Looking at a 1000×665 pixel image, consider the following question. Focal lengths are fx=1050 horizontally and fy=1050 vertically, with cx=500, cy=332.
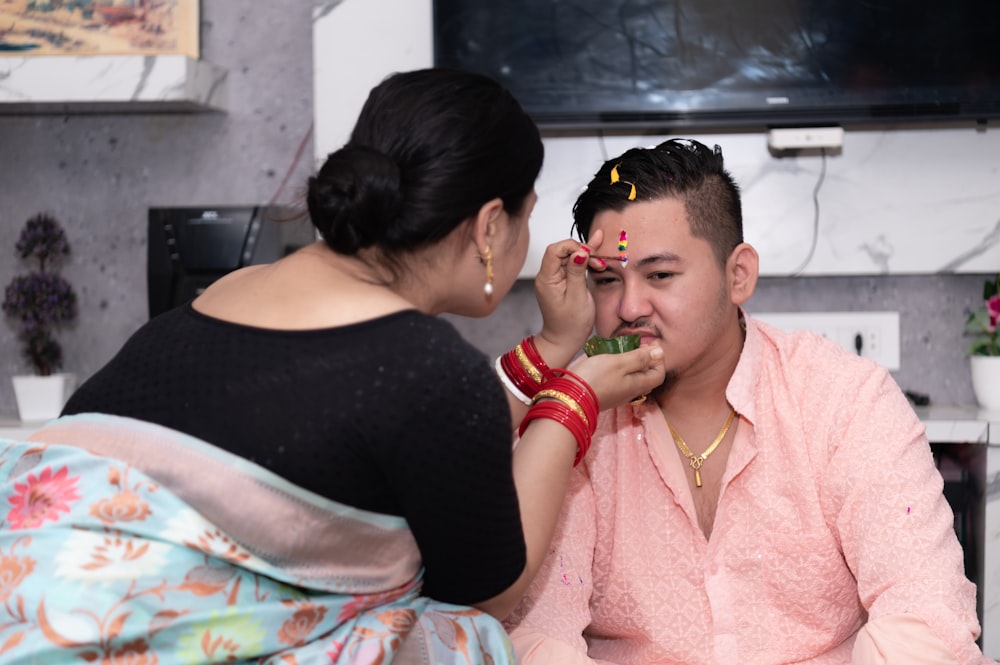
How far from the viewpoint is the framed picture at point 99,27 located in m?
2.71

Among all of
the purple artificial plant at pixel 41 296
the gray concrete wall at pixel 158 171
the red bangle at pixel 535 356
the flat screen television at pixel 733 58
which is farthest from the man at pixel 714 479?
the purple artificial plant at pixel 41 296

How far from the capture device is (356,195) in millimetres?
1180

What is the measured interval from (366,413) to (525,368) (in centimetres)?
59

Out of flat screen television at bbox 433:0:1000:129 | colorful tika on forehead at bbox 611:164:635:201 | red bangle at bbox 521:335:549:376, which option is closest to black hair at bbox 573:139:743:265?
colorful tika on forehead at bbox 611:164:635:201

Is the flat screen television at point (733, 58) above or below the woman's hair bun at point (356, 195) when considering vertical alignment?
above

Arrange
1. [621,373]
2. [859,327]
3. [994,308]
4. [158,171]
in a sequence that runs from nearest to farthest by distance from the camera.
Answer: [621,373] → [994,308] → [859,327] → [158,171]

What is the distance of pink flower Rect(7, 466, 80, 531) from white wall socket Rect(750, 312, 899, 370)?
77.8 inches

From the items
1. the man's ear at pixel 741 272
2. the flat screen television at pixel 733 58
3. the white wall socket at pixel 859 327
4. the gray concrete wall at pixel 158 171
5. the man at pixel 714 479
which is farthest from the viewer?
the gray concrete wall at pixel 158 171

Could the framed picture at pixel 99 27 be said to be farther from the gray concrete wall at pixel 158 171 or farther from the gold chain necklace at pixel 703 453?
the gold chain necklace at pixel 703 453

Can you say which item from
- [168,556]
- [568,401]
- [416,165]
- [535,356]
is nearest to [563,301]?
[535,356]

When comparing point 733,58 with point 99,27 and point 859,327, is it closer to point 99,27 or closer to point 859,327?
point 859,327

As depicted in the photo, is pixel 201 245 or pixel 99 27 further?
pixel 99 27

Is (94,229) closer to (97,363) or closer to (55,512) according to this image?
(97,363)

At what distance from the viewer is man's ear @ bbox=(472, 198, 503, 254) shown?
4.14ft
